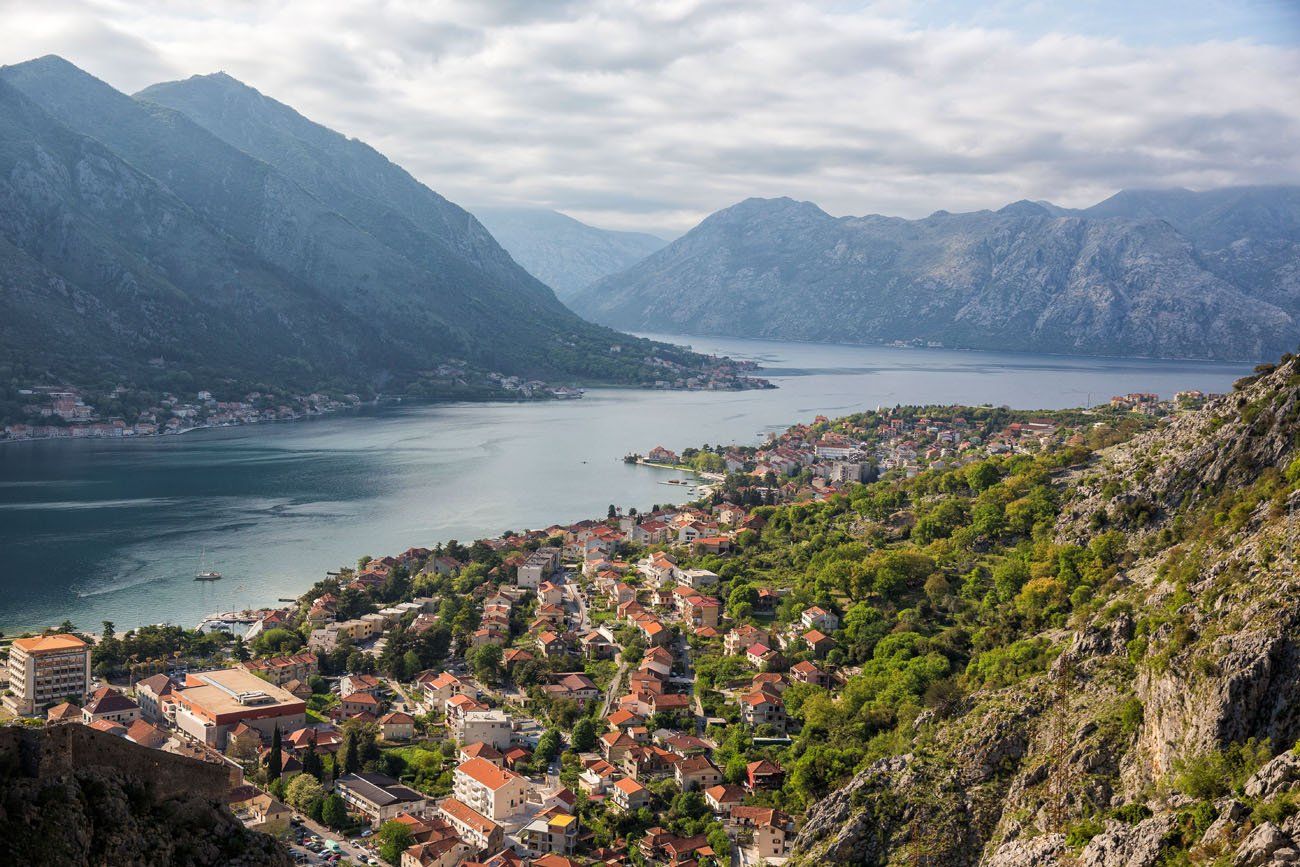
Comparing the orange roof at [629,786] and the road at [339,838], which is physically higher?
the orange roof at [629,786]

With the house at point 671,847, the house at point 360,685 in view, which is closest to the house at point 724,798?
the house at point 671,847

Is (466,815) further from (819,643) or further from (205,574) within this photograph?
(205,574)

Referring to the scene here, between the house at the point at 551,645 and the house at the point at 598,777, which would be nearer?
the house at the point at 598,777

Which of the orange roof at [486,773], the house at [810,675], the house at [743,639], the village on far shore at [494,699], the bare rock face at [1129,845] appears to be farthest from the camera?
the house at [743,639]

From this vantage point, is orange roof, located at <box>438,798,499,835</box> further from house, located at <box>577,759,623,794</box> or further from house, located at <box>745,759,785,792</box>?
house, located at <box>745,759,785,792</box>

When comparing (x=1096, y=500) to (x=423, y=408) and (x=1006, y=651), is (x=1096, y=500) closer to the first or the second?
(x=1006, y=651)

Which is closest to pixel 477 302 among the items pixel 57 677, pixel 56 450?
pixel 56 450

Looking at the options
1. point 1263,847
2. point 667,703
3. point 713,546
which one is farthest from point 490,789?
point 713,546

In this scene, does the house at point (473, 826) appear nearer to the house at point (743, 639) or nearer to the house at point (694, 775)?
the house at point (694, 775)
